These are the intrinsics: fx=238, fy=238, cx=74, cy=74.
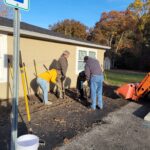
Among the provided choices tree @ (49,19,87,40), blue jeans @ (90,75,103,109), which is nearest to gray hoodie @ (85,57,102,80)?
blue jeans @ (90,75,103,109)

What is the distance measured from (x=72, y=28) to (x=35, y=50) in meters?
34.4

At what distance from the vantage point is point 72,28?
1719 inches

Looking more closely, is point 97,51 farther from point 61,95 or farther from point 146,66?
point 146,66

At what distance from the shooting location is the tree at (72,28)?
141 feet

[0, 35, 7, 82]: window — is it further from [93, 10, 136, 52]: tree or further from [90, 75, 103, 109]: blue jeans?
[93, 10, 136, 52]: tree

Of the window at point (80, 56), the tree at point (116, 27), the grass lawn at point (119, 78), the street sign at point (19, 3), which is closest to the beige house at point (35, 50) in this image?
the window at point (80, 56)

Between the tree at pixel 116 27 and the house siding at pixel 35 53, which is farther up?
the tree at pixel 116 27

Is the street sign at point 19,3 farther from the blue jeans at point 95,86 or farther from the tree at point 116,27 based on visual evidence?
the tree at point 116,27

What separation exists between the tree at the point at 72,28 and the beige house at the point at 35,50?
94.5ft

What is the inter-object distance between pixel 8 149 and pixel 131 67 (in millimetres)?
39330

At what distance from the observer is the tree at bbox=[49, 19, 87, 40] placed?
141ft

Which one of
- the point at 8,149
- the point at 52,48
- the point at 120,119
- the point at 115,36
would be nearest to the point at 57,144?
the point at 8,149

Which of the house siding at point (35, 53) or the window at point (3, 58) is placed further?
the house siding at point (35, 53)

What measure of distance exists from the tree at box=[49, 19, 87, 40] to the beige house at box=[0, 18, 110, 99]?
28815 mm
